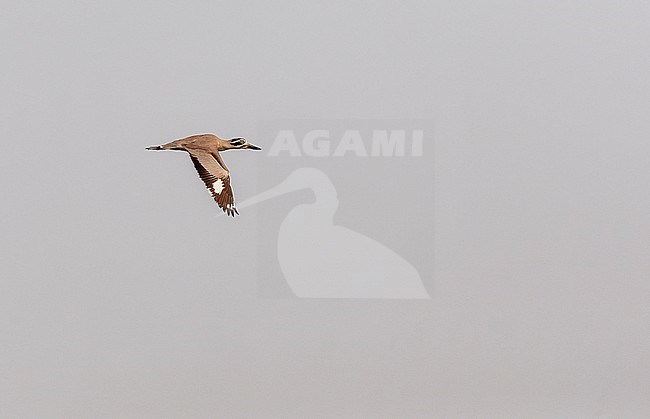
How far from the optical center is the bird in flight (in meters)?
2.48

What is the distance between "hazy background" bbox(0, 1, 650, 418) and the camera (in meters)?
2.47

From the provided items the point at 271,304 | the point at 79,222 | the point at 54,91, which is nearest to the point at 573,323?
the point at 271,304

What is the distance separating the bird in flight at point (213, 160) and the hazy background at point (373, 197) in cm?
4

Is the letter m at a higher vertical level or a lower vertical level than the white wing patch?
higher

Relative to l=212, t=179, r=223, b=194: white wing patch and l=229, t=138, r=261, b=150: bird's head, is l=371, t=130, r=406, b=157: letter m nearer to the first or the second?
l=229, t=138, r=261, b=150: bird's head

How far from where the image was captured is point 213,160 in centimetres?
A: 249

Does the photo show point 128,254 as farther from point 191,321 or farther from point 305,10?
point 305,10

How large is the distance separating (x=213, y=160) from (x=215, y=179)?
0.23ft

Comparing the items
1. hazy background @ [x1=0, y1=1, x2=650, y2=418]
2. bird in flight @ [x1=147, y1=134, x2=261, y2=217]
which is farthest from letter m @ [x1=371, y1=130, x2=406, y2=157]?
bird in flight @ [x1=147, y1=134, x2=261, y2=217]

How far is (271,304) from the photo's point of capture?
250 cm

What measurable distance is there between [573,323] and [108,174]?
1.78 meters

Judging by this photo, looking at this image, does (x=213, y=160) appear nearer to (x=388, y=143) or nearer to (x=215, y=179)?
(x=215, y=179)

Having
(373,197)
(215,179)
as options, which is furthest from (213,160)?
(373,197)

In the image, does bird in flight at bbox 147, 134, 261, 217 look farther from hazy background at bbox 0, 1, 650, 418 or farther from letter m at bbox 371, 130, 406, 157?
letter m at bbox 371, 130, 406, 157
